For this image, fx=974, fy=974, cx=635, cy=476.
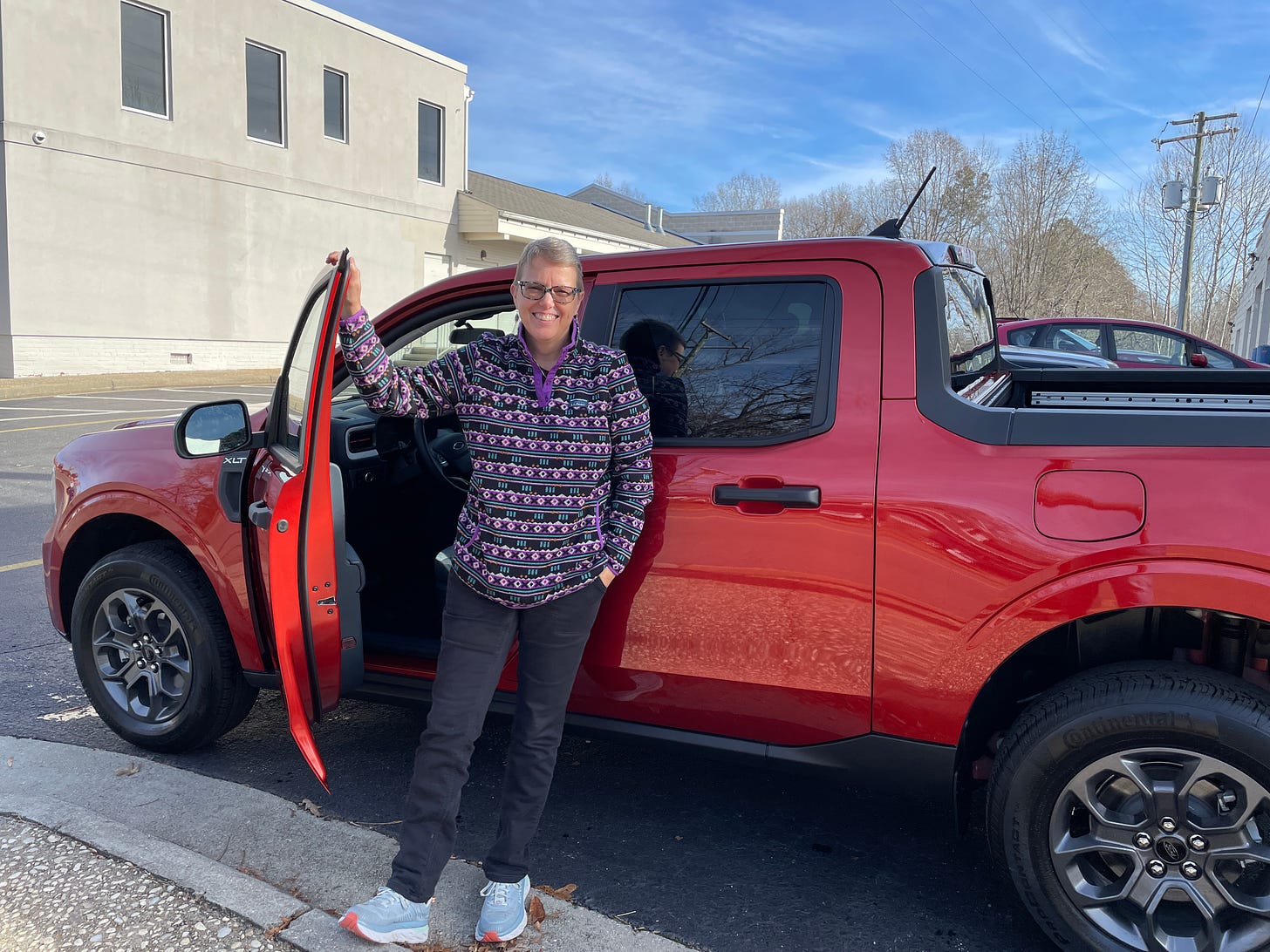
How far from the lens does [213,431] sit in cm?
320

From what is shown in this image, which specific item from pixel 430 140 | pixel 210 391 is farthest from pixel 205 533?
pixel 430 140

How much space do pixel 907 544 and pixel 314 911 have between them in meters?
1.79

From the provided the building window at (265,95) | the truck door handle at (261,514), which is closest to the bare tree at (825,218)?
the building window at (265,95)

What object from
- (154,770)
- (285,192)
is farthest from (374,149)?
(154,770)

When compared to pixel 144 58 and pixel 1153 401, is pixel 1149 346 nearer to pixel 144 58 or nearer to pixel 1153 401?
pixel 1153 401

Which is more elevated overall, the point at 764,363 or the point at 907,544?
the point at 764,363

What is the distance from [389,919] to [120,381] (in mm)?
18282

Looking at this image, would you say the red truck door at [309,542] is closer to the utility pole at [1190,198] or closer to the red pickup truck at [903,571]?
the red pickup truck at [903,571]

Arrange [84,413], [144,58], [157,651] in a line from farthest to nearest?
[144,58] → [84,413] → [157,651]

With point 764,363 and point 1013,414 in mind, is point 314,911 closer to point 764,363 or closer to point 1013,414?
point 764,363

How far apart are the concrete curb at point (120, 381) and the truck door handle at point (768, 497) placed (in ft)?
54.7

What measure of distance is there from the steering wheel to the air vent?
18cm

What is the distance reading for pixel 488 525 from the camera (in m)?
2.49

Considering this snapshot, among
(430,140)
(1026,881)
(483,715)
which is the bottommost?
(1026,881)
